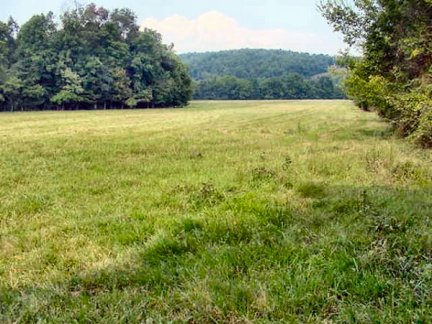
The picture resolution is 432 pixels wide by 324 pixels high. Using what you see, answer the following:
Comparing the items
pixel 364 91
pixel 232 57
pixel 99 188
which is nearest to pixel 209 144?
pixel 364 91

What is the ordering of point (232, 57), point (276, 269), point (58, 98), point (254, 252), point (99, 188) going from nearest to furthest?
point (276, 269)
point (254, 252)
point (99, 188)
point (58, 98)
point (232, 57)

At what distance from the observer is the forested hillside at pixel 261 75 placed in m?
107

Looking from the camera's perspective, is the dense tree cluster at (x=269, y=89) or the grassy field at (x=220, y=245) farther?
the dense tree cluster at (x=269, y=89)

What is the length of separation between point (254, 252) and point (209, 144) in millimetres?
10542

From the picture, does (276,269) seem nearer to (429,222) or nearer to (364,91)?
(429,222)

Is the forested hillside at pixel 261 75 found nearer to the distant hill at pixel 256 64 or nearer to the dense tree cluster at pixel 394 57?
the distant hill at pixel 256 64

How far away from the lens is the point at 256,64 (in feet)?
471

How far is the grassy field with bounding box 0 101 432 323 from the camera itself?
3090 millimetres

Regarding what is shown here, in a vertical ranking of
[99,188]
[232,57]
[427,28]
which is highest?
[232,57]

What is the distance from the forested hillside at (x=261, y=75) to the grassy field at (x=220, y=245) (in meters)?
60.9

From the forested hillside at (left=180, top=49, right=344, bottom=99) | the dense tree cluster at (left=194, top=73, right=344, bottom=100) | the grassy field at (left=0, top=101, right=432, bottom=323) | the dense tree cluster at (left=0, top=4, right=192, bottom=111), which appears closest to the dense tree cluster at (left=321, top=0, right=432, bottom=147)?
the grassy field at (left=0, top=101, right=432, bottom=323)

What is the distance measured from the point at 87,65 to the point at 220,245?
2465 inches

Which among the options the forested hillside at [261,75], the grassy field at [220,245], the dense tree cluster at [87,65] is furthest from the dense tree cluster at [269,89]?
the grassy field at [220,245]

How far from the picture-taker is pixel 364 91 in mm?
14547
